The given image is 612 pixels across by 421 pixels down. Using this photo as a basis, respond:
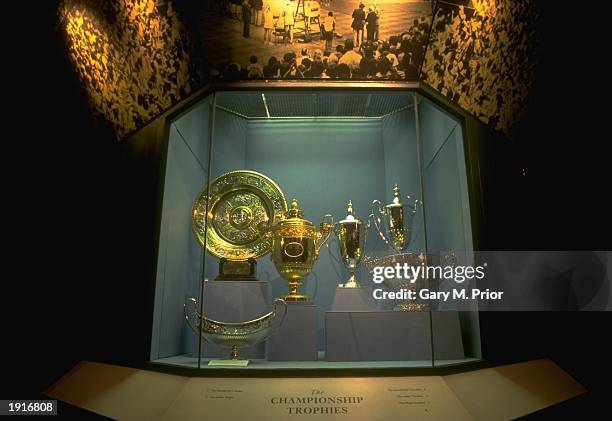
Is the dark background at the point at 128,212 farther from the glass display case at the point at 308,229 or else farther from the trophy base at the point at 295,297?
the trophy base at the point at 295,297

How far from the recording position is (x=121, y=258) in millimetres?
2121

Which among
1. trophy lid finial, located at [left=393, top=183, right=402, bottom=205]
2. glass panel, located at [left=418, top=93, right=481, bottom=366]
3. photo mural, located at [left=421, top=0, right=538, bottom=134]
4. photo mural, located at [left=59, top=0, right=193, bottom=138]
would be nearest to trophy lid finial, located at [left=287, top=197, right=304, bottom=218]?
trophy lid finial, located at [left=393, top=183, right=402, bottom=205]

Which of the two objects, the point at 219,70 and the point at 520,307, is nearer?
the point at 520,307

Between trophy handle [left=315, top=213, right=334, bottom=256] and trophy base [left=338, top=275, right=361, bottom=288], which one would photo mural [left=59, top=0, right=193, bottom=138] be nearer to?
trophy handle [left=315, top=213, right=334, bottom=256]

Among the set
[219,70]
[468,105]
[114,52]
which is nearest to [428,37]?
[468,105]

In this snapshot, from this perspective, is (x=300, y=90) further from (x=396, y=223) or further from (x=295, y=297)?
(x=295, y=297)

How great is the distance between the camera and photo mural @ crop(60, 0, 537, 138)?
208cm

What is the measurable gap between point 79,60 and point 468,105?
74.5 inches

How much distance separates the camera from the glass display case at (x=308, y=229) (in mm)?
2176

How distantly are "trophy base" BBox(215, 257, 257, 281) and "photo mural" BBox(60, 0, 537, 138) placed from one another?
0.91 meters

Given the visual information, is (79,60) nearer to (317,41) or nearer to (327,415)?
(317,41)

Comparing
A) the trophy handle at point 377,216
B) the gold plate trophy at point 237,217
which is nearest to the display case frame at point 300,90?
the gold plate trophy at point 237,217

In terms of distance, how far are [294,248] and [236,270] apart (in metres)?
0.37

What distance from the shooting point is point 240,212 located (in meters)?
2.79
